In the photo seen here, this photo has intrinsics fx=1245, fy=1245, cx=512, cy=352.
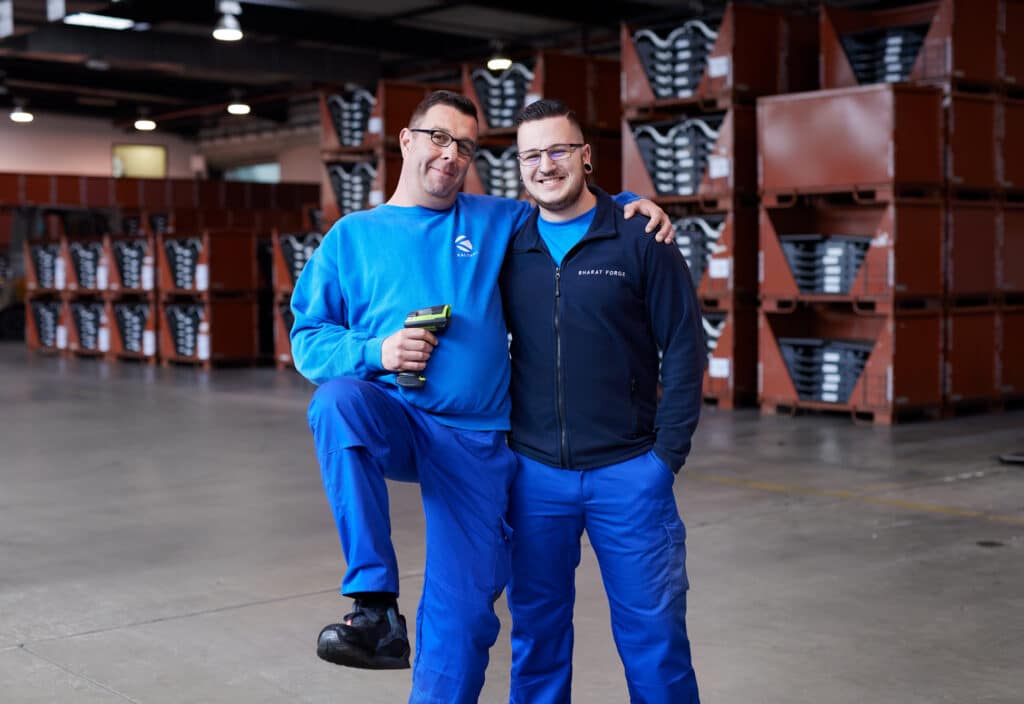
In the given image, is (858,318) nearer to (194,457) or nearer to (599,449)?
(194,457)

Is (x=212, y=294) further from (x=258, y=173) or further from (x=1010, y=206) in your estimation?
(x=258, y=173)

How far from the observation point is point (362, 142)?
1480 centimetres

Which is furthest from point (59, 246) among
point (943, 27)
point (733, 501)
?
point (733, 501)

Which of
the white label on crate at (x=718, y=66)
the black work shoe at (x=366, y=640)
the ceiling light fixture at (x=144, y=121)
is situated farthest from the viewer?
the ceiling light fixture at (x=144, y=121)

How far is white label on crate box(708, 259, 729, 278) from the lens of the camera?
36.3 feet

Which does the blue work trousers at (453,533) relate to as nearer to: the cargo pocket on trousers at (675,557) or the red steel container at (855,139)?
the cargo pocket on trousers at (675,557)

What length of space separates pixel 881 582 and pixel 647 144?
7.18 metres

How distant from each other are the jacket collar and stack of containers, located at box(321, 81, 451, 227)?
11.1 metres

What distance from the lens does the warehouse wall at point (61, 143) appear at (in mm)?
31391

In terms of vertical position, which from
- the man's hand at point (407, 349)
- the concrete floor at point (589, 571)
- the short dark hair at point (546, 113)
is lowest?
the concrete floor at point (589, 571)

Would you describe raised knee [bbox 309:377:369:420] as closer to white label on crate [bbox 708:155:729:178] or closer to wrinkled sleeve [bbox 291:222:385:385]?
wrinkled sleeve [bbox 291:222:385:385]

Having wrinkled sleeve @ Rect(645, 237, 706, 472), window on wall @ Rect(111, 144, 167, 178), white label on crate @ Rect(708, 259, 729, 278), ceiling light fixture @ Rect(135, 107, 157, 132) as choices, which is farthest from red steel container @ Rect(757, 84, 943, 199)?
window on wall @ Rect(111, 144, 167, 178)

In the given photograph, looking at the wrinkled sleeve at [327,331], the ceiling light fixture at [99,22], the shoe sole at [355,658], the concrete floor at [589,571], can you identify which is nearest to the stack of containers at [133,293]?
the ceiling light fixture at [99,22]

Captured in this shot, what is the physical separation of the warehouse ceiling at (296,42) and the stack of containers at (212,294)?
3.52 m
